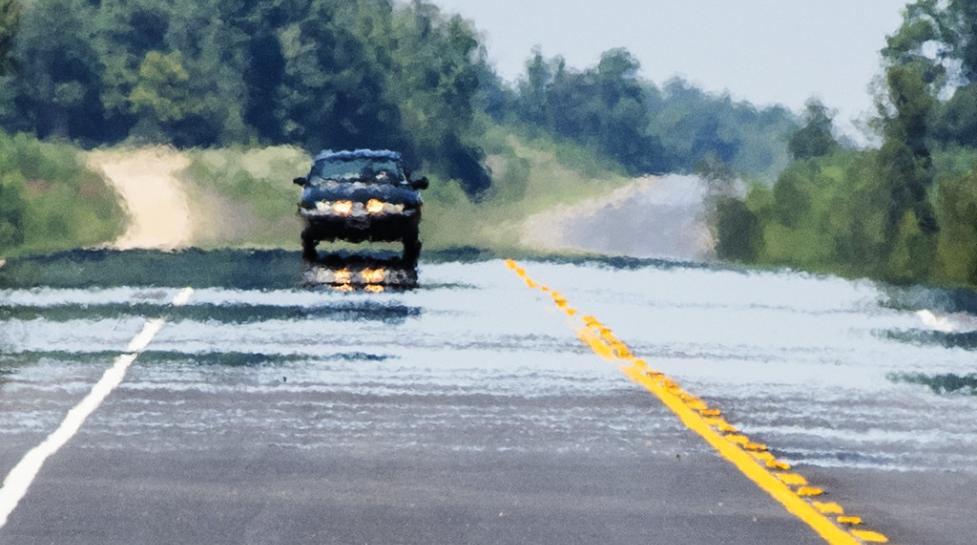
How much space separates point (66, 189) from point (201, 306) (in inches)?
2189

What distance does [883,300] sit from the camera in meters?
36.4

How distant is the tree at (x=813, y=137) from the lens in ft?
445

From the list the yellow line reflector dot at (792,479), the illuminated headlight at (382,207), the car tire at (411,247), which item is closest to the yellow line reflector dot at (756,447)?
the yellow line reflector dot at (792,479)

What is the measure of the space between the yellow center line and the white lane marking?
387 cm

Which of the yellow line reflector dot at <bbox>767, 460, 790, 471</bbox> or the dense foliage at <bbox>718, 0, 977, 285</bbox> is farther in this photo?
the dense foliage at <bbox>718, 0, 977, 285</bbox>

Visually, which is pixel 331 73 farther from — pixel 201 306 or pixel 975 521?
pixel 975 521

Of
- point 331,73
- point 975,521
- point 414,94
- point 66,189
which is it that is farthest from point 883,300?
point 414,94

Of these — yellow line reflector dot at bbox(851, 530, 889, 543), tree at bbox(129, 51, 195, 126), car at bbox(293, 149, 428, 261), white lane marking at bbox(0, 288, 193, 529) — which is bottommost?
tree at bbox(129, 51, 195, 126)

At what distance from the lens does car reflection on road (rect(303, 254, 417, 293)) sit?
37656 mm

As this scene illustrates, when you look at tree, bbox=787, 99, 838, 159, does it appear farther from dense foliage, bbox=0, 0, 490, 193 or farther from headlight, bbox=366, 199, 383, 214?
headlight, bbox=366, 199, 383, 214

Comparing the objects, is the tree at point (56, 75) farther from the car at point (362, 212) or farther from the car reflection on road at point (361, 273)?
the car at point (362, 212)

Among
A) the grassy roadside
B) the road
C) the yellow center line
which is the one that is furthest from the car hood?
the grassy roadside

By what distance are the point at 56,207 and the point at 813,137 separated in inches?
2283

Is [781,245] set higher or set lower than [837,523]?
lower
